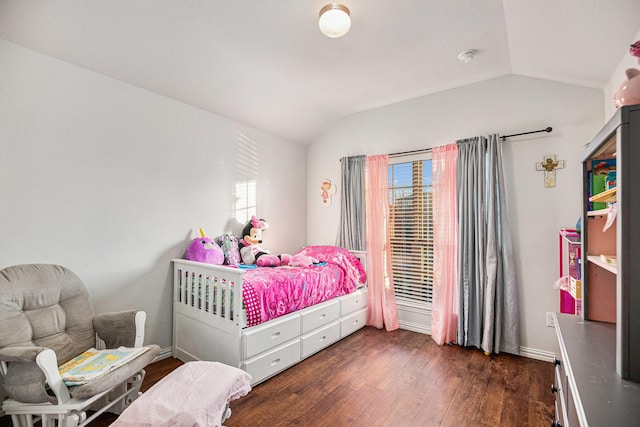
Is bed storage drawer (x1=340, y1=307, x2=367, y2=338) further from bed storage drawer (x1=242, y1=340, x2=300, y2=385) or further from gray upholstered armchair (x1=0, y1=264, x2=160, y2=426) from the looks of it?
gray upholstered armchair (x1=0, y1=264, x2=160, y2=426)

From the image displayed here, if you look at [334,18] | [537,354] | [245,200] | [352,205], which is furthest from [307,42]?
[537,354]

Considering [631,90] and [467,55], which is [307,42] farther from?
[631,90]

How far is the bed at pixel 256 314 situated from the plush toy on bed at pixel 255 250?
0.42 feet

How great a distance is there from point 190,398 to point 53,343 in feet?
3.28

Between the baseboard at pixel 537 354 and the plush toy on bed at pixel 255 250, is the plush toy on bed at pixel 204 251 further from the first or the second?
the baseboard at pixel 537 354

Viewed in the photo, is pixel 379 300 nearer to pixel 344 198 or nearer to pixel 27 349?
pixel 344 198

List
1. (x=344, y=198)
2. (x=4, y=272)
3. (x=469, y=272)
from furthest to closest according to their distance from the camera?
(x=344, y=198) → (x=469, y=272) → (x=4, y=272)

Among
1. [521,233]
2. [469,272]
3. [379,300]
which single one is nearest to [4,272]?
[379,300]

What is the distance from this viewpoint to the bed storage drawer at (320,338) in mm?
2691

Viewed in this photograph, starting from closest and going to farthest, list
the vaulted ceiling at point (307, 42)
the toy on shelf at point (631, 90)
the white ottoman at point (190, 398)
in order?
1. the toy on shelf at point (631, 90)
2. the white ottoman at point (190, 398)
3. the vaulted ceiling at point (307, 42)

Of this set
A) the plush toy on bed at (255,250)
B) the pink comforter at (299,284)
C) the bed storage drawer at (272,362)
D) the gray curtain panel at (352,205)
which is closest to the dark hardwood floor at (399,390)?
the bed storage drawer at (272,362)

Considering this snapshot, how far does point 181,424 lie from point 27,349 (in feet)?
2.83

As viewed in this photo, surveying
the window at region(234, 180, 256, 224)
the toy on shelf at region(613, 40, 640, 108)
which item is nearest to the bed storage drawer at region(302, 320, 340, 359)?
the window at region(234, 180, 256, 224)

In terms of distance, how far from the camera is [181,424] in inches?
52.6
